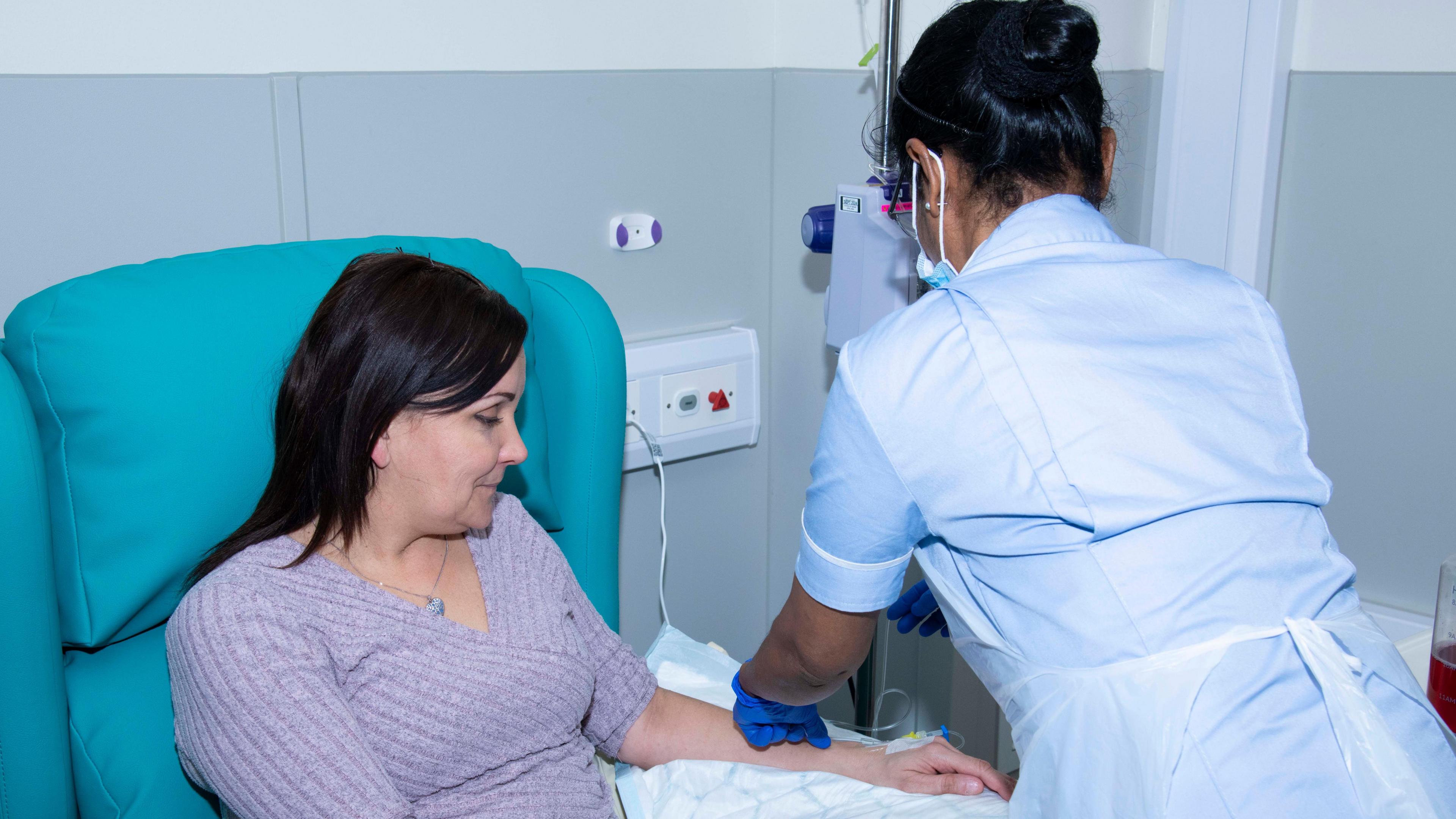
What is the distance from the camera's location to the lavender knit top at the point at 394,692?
3.33ft

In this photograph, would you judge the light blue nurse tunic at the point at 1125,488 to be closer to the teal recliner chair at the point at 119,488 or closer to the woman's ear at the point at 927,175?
the woman's ear at the point at 927,175

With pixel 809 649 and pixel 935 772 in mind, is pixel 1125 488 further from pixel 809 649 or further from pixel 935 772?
pixel 935 772

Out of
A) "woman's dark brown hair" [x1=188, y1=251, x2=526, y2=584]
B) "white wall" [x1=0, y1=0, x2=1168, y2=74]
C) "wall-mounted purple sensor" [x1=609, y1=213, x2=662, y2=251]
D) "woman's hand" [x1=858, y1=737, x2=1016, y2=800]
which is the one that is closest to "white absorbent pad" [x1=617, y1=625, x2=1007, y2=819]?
"woman's hand" [x1=858, y1=737, x2=1016, y2=800]

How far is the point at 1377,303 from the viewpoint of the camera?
185 centimetres

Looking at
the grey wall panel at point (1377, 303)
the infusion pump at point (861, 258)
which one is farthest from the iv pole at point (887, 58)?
the grey wall panel at point (1377, 303)

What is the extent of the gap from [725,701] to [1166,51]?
1.31 meters

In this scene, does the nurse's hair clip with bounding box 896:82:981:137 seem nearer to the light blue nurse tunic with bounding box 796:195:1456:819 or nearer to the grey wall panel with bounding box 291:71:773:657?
the light blue nurse tunic with bounding box 796:195:1456:819

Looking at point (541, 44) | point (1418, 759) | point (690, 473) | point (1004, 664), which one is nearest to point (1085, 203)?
point (1004, 664)

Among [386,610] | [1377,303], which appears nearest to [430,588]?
[386,610]

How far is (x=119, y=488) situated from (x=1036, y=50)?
942 mm

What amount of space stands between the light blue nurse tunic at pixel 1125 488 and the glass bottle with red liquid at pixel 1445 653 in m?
0.36

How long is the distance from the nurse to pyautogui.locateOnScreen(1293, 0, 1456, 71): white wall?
3.39 ft

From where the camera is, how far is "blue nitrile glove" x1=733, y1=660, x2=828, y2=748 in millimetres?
1304

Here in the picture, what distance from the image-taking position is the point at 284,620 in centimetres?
106
